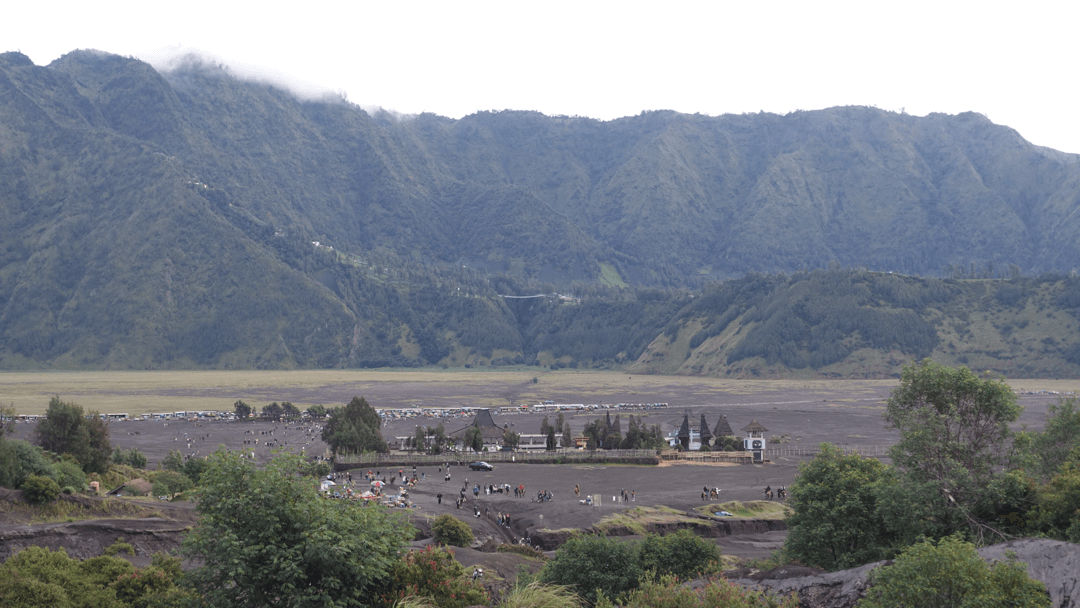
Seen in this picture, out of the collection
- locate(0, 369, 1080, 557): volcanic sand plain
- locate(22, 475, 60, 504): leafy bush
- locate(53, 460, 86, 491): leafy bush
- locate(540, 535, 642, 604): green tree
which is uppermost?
locate(22, 475, 60, 504): leafy bush

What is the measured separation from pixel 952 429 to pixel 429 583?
72.6 feet

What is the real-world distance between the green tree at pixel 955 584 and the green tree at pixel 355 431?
2688 inches

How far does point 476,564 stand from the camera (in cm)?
3738

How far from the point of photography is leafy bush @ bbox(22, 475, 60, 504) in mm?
39875

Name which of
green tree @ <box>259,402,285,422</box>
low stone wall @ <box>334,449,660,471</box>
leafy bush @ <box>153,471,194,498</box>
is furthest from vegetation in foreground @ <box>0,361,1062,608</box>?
green tree @ <box>259,402,285,422</box>

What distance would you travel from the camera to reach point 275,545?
2028 cm

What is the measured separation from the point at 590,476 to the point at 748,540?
2676cm

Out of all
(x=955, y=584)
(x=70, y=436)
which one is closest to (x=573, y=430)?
(x=70, y=436)

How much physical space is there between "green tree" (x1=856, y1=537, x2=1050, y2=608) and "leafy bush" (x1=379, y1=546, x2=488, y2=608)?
9.20m

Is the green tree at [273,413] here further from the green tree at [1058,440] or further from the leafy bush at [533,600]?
the leafy bush at [533,600]

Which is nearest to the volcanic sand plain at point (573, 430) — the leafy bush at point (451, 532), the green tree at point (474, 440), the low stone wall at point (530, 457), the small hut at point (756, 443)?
the small hut at point (756, 443)

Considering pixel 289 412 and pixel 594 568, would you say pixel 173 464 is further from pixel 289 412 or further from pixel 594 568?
pixel 289 412

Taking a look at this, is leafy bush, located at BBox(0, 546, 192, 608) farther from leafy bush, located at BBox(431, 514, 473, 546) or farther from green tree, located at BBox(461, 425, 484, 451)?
green tree, located at BBox(461, 425, 484, 451)

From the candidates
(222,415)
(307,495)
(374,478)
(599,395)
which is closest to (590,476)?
(374,478)
